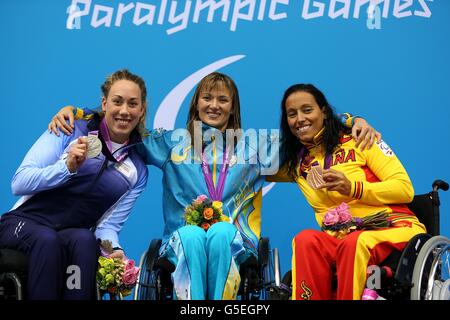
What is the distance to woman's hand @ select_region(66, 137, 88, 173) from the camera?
357cm

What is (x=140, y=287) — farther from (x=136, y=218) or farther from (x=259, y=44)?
(x=259, y=44)

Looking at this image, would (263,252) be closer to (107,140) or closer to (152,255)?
(152,255)

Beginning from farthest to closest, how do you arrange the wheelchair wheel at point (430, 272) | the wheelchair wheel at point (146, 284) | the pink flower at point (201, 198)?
the pink flower at point (201, 198)
the wheelchair wheel at point (146, 284)
the wheelchair wheel at point (430, 272)

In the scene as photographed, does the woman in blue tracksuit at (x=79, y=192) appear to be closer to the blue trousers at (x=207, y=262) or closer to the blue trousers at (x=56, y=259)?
the blue trousers at (x=56, y=259)

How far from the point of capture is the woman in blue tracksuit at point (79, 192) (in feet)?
11.1

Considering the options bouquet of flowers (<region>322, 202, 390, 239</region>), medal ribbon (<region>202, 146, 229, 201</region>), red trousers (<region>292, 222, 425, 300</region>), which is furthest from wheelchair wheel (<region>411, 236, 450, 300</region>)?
medal ribbon (<region>202, 146, 229, 201</region>)

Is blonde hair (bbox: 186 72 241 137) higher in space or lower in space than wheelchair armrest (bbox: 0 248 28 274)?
higher

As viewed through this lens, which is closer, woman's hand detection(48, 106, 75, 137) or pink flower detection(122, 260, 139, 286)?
pink flower detection(122, 260, 139, 286)

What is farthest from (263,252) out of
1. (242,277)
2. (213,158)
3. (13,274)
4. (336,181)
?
(13,274)

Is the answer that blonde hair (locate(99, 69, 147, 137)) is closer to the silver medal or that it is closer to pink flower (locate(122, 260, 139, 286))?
the silver medal

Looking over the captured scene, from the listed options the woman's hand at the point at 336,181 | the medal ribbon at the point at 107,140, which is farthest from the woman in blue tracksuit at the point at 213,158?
the woman's hand at the point at 336,181

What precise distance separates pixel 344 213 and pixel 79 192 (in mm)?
1240

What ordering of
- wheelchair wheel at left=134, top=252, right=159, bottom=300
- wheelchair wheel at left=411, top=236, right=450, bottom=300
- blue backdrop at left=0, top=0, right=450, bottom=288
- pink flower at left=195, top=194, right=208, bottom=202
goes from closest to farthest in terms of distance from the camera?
wheelchair wheel at left=411, top=236, right=450, bottom=300 → wheelchair wheel at left=134, top=252, right=159, bottom=300 → pink flower at left=195, top=194, right=208, bottom=202 → blue backdrop at left=0, top=0, right=450, bottom=288

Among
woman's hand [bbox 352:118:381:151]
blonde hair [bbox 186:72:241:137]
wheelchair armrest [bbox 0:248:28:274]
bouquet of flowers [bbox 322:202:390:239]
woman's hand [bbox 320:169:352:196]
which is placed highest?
blonde hair [bbox 186:72:241:137]
